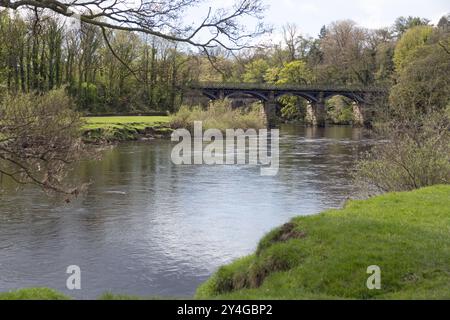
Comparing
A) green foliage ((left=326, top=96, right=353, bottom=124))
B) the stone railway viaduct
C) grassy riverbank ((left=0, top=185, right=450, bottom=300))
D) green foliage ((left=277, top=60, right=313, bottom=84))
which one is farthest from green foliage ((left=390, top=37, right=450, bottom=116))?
green foliage ((left=277, top=60, right=313, bottom=84))

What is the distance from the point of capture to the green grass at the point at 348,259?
7.43m

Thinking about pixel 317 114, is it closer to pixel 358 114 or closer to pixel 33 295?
pixel 358 114

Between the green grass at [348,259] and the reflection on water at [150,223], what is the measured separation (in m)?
2.71

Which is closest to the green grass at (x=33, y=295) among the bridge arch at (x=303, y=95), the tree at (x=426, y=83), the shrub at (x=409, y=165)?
the shrub at (x=409, y=165)

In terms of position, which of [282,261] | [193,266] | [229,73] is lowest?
[193,266]

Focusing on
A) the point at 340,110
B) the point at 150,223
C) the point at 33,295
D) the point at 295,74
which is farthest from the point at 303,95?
the point at 33,295

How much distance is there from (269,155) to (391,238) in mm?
28322

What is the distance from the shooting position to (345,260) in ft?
27.5

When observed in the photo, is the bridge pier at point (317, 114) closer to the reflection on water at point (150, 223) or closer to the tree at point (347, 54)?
the tree at point (347, 54)

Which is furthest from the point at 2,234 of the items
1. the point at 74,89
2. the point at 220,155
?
the point at 74,89

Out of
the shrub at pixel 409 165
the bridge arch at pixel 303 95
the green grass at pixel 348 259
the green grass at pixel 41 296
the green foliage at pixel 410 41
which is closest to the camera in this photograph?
the green grass at pixel 41 296

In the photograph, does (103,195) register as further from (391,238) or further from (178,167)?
(391,238)

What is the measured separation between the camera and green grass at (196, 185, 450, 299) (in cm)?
743
